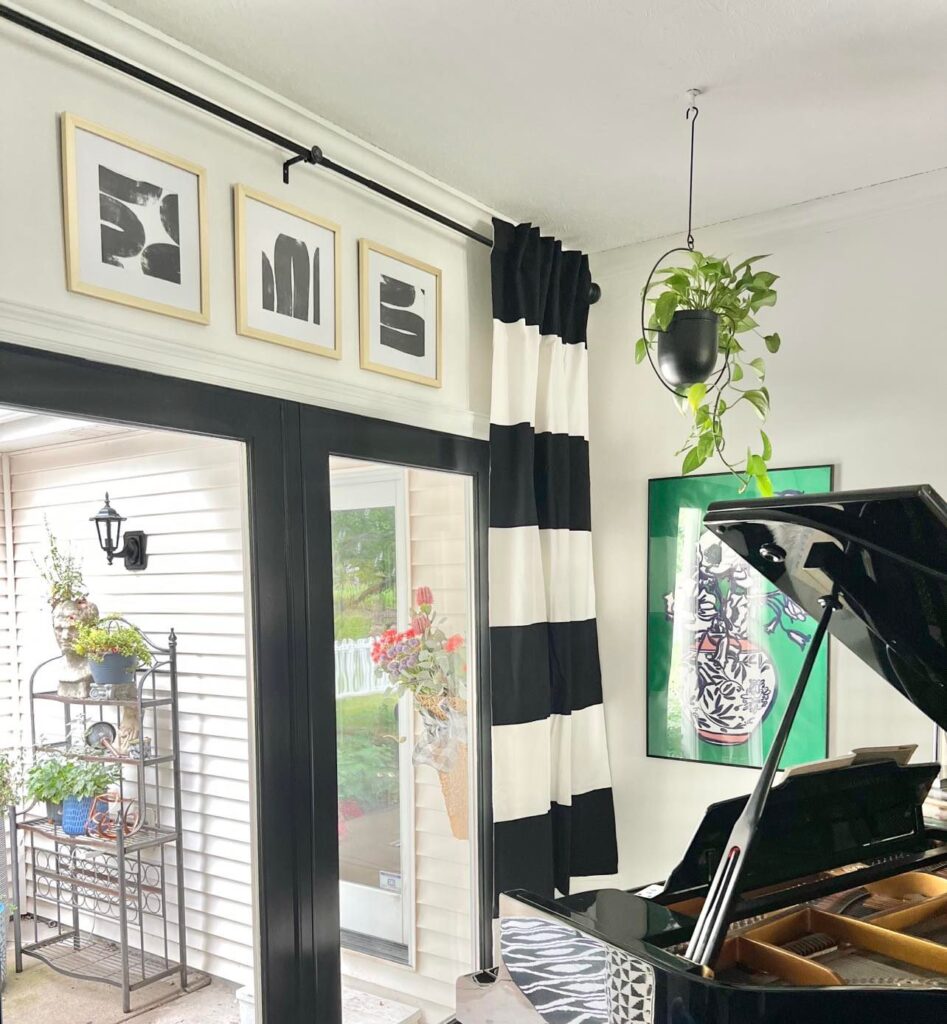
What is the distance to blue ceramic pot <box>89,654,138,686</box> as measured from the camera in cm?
193

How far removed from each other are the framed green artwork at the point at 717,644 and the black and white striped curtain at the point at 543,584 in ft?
0.77

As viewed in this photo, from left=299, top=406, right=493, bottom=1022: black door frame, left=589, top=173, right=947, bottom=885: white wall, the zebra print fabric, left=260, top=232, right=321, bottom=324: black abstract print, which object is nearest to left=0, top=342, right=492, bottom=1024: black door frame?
left=299, top=406, right=493, bottom=1022: black door frame

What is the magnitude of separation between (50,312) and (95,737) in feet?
2.84

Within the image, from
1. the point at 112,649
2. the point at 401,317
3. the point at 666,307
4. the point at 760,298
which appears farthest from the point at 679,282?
the point at 112,649

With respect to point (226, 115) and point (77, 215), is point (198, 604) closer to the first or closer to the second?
point (77, 215)

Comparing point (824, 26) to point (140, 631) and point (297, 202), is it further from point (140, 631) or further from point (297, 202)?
point (140, 631)

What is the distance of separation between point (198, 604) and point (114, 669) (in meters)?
0.23

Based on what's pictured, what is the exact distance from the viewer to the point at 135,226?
75.2 inches

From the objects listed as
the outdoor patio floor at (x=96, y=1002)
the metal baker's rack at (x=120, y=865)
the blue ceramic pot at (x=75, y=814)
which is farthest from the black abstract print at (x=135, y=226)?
the outdoor patio floor at (x=96, y=1002)

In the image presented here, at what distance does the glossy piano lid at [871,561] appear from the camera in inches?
47.8

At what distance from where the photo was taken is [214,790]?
2102 millimetres

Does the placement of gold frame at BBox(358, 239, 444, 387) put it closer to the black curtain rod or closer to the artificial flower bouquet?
the black curtain rod

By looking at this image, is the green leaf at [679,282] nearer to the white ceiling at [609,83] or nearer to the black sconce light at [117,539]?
the white ceiling at [609,83]

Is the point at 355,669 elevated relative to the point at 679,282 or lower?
lower
